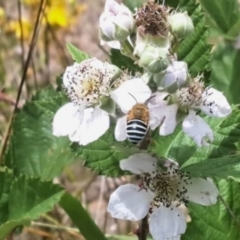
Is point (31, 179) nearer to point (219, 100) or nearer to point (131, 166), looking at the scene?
point (131, 166)

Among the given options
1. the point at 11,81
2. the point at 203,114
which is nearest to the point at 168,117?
the point at 203,114

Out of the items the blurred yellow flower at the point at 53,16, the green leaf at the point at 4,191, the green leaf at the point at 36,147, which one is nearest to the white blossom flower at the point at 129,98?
the green leaf at the point at 4,191

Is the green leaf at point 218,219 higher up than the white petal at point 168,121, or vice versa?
the white petal at point 168,121

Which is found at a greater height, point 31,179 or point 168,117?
point 168,117

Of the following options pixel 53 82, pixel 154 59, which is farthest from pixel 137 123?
pixel 53 82

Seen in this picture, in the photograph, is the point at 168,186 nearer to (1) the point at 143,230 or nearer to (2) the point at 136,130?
(1) the point at 143,230

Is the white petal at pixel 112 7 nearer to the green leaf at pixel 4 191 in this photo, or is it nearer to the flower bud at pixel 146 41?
the flower bud at pixel 146 41
